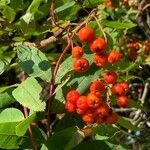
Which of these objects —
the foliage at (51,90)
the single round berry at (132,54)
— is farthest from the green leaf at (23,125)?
the single round berry at (132,54)

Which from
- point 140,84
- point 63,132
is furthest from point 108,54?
point 140,84

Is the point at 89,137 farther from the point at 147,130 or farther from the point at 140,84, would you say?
the point at 140,84

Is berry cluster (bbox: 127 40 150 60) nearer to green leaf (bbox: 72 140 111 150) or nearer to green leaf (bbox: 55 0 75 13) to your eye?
green leaf (bbox: 55 0 75 13)

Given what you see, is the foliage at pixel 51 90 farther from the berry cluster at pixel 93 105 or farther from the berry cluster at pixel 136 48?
the berry cluster at pixel 136 48

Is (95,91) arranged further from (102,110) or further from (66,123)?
(66,123)

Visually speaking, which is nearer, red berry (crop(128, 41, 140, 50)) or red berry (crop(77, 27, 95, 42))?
red berry (crop(77, 27, 95, 42))

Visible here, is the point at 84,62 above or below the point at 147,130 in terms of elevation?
above

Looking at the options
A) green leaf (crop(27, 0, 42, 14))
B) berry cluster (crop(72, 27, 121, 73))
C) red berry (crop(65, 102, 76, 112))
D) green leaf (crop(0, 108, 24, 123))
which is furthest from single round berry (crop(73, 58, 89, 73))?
green leaf (crop(27, 0, 42, 14))
